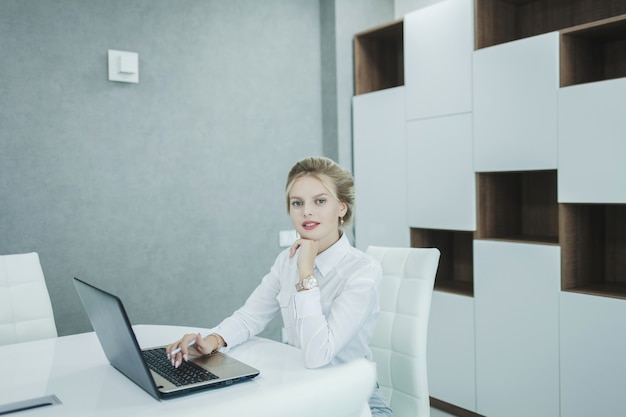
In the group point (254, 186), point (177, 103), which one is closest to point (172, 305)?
point (254, 186)

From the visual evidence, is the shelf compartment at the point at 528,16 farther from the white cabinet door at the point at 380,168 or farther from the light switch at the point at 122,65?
the light switch at the point at 122,65

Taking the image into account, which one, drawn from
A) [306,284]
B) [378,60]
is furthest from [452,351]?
[378,60]

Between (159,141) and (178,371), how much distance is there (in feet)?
6.10

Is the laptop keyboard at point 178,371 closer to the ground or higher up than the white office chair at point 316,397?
closer to the ground

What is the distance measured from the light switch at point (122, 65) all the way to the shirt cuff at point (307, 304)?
181cm

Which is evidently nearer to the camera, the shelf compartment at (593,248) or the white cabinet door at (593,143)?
the white cabinet door at (593,143)

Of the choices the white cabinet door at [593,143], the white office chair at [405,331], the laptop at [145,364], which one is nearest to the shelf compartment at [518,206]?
the white cabinet door at [593,143]

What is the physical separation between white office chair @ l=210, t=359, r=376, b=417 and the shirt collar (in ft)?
3.48

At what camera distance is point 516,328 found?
272 cm

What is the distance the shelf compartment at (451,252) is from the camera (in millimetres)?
3332

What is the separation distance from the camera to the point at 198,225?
313 cm

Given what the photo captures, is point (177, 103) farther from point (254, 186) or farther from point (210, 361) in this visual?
point (210, 361)

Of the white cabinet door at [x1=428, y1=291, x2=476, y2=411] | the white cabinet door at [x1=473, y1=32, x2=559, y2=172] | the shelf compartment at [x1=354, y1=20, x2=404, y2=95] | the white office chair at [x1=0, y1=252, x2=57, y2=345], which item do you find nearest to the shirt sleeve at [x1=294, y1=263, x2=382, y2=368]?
the white office chair at [x1=0, y1=252, x2=57, y2=345]

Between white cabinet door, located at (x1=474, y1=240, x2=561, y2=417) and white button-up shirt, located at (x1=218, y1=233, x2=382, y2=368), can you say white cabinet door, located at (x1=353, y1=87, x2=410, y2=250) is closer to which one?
white cabinet door, located at (x1=474, y1=240, x2=561, y2=417)
